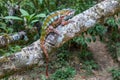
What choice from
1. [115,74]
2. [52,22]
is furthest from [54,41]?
[115,74]

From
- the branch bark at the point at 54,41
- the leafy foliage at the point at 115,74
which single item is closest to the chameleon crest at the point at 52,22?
the branch bark at the point at 54,41

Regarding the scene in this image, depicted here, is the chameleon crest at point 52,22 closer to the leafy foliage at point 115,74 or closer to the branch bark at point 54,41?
the branch bark at point 54,41

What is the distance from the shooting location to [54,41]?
9.34ft

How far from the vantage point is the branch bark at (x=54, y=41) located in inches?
103

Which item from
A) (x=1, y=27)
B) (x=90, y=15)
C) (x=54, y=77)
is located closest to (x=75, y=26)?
(x=90, y=15)

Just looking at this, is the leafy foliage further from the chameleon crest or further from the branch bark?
the branch bark

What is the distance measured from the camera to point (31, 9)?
6305mm

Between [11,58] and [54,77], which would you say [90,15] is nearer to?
[11,58]

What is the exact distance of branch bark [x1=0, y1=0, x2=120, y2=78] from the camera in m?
2.62

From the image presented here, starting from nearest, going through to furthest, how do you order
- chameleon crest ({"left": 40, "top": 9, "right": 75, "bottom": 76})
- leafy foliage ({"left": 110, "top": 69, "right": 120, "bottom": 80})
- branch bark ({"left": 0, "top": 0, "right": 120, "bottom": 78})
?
1. branch bark ({"left": 0, "top": 0, "right": 120, "bottom": 78})
2. chameleon crest ({"left": 40, "top": 9, "right": 75, "bottom": 76})
3. leafy foliage ({"left": 110, "top": 69, "right": 120, "bottom": 80})

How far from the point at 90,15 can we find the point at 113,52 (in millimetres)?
3515

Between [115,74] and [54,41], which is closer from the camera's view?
[54,41]

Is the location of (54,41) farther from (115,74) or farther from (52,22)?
(115,74)

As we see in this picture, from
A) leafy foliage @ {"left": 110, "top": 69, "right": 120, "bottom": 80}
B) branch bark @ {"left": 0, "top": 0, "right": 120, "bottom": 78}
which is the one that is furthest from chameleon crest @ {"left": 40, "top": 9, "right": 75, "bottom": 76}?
leafy foliage @ {"left": 110, "top": 69, "right": 120, "bottom": 80}
